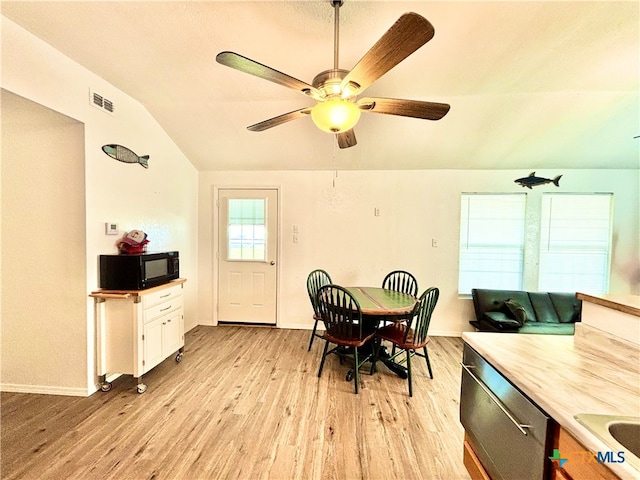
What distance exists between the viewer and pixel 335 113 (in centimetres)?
151

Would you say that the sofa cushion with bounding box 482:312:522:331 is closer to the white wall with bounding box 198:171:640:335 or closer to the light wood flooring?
the white wall with bounding box 198:171:640:335

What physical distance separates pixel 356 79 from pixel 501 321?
10.3ft

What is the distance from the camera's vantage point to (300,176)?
3920mm

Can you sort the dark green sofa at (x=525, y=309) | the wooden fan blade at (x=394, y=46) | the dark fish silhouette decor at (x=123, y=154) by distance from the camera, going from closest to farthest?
the wooden fan blade at (x=394, y=46), the dark fish silhouette decor at (x=123, y=154), the dark green sofa at (x=525, y=309)

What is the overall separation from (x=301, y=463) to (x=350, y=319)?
1050 mm

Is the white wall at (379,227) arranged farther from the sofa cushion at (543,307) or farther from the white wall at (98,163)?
the white wall at (98,163)

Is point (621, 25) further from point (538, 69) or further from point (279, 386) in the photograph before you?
point (279, 386)

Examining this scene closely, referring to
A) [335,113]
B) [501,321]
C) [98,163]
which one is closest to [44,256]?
[98,163]

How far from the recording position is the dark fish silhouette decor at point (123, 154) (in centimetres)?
244

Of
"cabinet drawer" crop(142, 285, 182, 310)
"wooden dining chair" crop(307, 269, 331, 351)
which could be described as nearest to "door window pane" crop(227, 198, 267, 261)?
"wooden dining chair" crop(307, 269, 331, 351)

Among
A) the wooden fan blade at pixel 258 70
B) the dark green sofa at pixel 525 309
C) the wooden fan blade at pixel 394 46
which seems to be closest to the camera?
the wooden fan blade at pixel 394 46

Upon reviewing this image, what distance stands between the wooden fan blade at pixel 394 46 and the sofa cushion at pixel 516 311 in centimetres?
318

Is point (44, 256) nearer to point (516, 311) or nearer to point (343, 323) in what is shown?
point (343, 323)

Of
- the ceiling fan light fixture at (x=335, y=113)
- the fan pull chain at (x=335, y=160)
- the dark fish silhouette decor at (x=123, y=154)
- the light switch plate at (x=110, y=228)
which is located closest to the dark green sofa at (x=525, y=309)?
the fan pull chain at (x=335, y=160)
